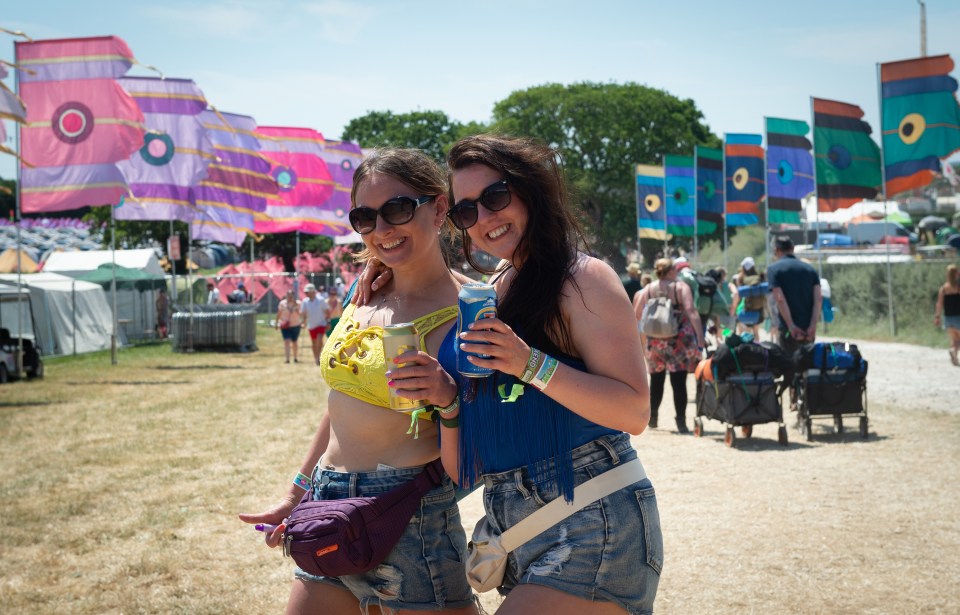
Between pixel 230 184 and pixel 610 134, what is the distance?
34527 mm

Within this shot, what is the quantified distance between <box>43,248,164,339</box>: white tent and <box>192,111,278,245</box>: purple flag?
6.97 meters

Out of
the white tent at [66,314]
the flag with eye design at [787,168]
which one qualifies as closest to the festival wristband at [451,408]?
the flag with eye design at [787,168]

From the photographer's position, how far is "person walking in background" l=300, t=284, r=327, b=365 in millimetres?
19573

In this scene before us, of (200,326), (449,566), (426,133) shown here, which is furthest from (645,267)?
(449,566)

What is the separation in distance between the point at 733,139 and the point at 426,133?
3844 centimetres

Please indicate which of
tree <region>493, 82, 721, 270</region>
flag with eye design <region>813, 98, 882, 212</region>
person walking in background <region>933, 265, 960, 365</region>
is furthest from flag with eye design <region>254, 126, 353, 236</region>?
tree <region>493, 82, 721, 270</region>

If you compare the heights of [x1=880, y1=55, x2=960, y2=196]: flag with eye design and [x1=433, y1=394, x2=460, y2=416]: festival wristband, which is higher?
[x1=880, y1=55, x2=960, y2=196]: flag with eye design

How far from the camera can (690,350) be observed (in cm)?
967

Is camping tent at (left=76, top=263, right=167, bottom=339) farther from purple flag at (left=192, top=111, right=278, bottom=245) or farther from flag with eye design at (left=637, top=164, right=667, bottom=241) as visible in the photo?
flag with eye design at (left=637, top=164, right=667, bottom=241)

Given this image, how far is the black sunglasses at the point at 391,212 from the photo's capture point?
271 centimetres

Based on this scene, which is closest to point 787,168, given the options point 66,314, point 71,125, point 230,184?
point 230,184

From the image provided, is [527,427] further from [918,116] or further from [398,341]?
[918,116]

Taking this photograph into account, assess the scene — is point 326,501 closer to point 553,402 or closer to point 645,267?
point 553,402

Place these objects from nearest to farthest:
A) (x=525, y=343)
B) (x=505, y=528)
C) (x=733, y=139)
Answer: (x=525, y=343) → (x=505, y=528) → (x=733, y=139)
